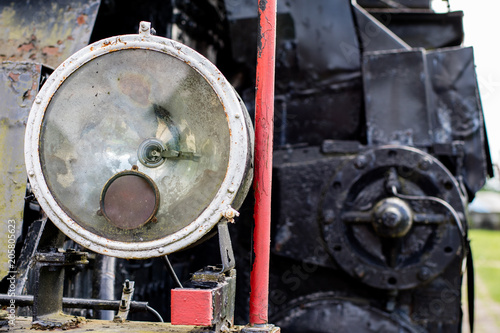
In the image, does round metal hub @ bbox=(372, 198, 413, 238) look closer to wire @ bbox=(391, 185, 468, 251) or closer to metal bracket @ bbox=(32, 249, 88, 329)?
wire @ bbox=(391, 185, 468, 251)

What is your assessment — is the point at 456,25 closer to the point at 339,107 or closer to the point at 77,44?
the point at 339,107

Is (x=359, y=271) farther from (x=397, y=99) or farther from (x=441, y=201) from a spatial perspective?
(x=397, y=99)

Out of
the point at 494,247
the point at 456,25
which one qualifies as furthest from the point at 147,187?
the point at 494,247

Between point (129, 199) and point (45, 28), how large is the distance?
48.0 inches

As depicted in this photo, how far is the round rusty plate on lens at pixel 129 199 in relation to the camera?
1.50 m

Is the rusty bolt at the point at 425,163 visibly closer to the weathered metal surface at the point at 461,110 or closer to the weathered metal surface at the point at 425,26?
the weathered metal surface at the point at 461,110

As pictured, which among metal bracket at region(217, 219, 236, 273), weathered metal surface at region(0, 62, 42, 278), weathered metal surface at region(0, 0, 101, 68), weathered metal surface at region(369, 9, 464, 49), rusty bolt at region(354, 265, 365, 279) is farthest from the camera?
weathered metal surface at region(369, 9, 464, 49)

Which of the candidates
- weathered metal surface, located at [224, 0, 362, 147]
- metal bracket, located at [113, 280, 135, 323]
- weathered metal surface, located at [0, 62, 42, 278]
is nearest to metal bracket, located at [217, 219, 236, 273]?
metal bracket, located at [113, 280, 135, 323]

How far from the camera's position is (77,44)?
2246mm

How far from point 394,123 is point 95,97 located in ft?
5.62

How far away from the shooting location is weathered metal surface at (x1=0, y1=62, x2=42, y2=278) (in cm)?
189

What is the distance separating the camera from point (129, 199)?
150cm

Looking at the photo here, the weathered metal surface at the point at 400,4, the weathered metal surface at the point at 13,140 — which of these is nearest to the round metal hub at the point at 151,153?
the weathered metal surface at the point at 13,140

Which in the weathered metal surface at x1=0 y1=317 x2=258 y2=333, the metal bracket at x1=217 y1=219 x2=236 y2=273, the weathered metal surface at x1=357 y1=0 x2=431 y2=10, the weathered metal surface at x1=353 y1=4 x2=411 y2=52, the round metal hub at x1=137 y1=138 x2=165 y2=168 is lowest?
the weathered metal surface at x1=0 y1=317 x2=258 y2=333
